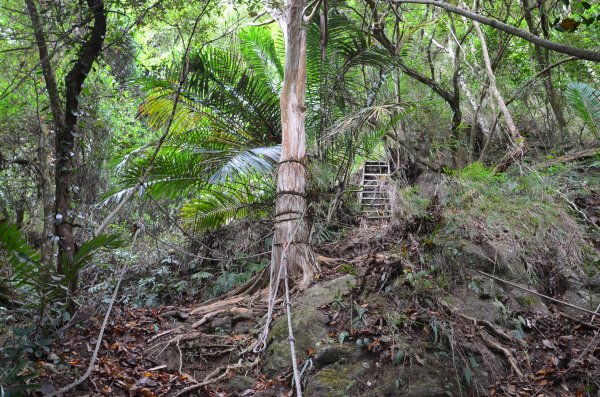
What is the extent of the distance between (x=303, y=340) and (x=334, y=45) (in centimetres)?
442

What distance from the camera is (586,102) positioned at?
22.7 feet

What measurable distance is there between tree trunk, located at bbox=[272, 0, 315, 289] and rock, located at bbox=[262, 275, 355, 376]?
1.01 feet

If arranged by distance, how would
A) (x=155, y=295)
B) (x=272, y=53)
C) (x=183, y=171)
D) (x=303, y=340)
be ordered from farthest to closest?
(x=272, y=53) → (x=183, y=171) → (x=155, y=295) → (x=303, y=340)

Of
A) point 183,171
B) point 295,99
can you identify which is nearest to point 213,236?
point 183,171

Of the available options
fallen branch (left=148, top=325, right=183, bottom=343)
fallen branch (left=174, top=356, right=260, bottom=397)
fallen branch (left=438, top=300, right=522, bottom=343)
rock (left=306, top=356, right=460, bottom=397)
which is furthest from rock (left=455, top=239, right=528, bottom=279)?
fallen branch (left=148, top=325, right=183, bottom=343)

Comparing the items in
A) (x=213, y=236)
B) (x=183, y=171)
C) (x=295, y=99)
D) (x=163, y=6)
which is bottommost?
(x=213, y=236)

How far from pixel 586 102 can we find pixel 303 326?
5.42 metres

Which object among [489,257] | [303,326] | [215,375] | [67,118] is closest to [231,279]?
[303,326]

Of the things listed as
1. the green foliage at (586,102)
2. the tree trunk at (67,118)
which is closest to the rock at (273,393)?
the tree trunk at (67,118)

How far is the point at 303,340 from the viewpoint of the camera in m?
4.21

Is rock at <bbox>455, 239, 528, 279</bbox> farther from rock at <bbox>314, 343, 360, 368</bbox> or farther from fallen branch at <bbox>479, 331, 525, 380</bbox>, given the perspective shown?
rock at <bbox>314, 343, 360, 368</bbox>

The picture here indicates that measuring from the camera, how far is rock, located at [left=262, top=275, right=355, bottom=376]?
412 centimetres

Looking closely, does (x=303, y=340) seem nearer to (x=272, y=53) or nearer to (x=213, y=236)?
(x=213, y=236)

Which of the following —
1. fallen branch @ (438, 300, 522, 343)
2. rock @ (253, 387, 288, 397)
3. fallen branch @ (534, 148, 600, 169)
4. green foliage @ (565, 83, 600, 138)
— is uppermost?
green foliage @ (565, 83, 600, 138)
